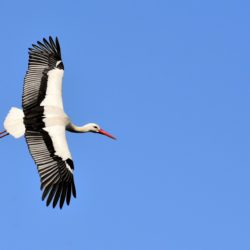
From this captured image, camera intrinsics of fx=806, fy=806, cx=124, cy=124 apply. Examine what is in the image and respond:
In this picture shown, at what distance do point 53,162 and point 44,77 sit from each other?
302 centimetres

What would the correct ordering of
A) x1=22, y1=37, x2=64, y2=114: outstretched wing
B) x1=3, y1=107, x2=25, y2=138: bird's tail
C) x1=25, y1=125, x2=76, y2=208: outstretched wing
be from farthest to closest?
x1=22, y1=37, x2=64, y2=114: outstretched wing, x1=3, y1=107, x2=25, y2=138: bird's tail, x1=25, y1=125, x2=76, y2=208: outstretched wing

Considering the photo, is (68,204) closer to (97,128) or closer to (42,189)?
(42,189)

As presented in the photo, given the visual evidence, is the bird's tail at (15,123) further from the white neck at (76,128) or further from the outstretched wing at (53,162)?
the white neck at (76,128)

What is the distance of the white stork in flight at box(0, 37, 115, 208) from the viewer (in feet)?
63.2

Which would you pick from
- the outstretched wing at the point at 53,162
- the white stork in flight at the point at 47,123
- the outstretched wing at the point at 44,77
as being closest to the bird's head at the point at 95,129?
the white stork in flight at the point at 47,123

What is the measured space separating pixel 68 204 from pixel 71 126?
10.0 ft

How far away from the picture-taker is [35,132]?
789 inches

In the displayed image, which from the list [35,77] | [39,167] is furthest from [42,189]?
[35,77]

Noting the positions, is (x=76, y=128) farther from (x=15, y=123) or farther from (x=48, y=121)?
(x=15, y=123)

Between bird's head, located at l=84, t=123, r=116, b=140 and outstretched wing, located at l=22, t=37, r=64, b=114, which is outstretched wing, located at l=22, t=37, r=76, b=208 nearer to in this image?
outstretched wing, located at l=22, t=37, r=64, b=114

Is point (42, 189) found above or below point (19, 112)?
below

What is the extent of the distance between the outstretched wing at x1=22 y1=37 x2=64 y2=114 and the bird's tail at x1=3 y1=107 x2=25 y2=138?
0.26 meters

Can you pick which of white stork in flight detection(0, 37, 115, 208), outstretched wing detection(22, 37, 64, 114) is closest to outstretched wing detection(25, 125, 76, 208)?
white stork in flight detection(0, 37, 115, 208)

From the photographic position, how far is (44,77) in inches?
851
